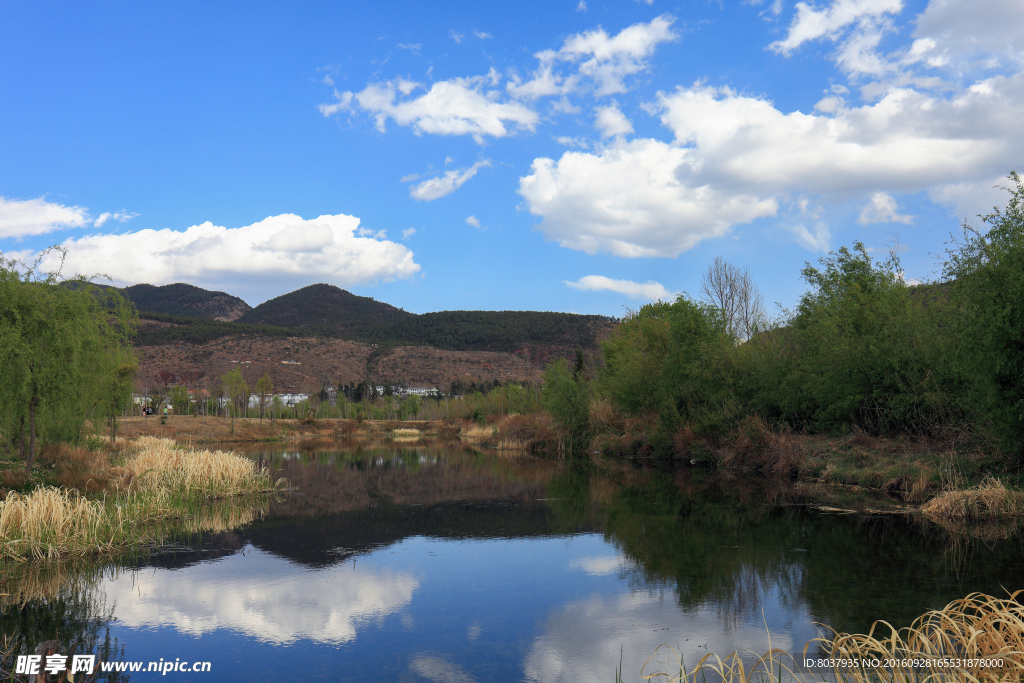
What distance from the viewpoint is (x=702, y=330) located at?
29.4 metres

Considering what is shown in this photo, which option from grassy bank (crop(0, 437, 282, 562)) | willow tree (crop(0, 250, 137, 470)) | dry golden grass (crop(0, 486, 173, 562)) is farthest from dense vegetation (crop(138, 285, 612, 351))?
dry golden grass (crop(0, 486, 173, 562))

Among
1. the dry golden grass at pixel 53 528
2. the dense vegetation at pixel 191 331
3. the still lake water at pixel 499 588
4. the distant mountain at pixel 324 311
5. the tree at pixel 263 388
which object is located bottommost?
the still lake water at pixel 499 588

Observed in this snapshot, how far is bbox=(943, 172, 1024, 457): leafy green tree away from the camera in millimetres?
13188

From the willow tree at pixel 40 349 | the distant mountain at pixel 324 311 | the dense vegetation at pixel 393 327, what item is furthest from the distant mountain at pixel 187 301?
the willow tree at pixel 40 349

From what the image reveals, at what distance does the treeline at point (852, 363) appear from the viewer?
13.8 metres

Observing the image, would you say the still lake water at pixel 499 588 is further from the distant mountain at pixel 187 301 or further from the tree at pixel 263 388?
the distant mountain at pixel 187 301

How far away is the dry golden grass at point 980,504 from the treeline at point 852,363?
1.21 m

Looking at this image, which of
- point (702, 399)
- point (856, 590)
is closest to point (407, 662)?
point (856, 590)

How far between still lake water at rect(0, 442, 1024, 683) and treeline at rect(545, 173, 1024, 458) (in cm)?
415

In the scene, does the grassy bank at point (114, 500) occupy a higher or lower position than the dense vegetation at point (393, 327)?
lower

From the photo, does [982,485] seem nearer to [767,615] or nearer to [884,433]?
[884,433]

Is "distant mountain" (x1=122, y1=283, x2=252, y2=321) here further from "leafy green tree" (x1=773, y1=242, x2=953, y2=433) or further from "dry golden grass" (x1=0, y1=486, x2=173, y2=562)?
"dry golden grass" (x1=0, y1=486, x2=173, y2=562)

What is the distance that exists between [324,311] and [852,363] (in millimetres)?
120100

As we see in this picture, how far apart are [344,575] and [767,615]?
247 inches
